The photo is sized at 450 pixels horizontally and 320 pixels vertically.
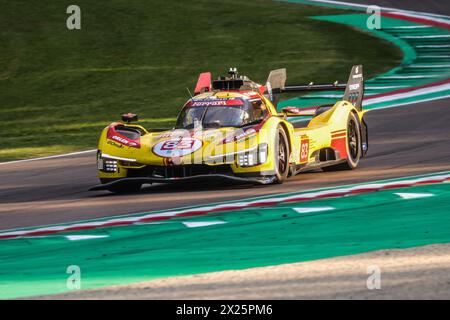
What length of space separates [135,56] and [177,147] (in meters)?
17.3

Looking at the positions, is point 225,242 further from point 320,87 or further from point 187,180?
point 320,87

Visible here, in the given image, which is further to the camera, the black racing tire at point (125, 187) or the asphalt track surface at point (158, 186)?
the black racing tire at point (125, 187)

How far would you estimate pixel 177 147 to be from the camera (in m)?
13.4

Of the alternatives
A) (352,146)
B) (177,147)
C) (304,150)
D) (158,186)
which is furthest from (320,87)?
(177,147)

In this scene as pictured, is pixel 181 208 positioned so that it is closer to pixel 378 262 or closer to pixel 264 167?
pixel 264 167

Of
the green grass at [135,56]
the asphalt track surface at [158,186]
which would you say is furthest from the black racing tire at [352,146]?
the green grass at [135,56]

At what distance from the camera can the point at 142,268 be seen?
8.86 m

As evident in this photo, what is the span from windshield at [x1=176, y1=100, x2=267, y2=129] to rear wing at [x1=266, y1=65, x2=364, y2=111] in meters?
1.12

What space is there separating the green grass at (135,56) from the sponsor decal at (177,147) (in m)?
6.21

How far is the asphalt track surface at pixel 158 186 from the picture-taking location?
12508 mm

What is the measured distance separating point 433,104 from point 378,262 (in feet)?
46.9

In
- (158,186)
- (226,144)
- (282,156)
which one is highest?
(226,144)

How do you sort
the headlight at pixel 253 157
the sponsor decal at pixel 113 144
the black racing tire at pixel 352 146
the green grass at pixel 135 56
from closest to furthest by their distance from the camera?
the headlight at pixel 253 157
the sponsor decal at pixel 113 144
the black racing tire at pixel 352 146
the green grass at pixel 135 56

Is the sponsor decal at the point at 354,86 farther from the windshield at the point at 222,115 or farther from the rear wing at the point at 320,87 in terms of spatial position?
the windshield at the point at 222,115
